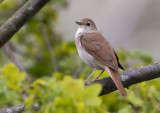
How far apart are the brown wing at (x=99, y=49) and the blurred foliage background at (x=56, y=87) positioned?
0.75 feet

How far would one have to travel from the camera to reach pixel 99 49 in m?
4.46

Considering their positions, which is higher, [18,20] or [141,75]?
[18,20]

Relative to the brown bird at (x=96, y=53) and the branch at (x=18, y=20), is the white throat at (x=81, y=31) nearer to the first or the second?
the brown bird at (x=96, y=53)

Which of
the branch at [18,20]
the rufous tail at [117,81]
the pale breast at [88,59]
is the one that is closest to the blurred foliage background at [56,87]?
the rufous tail at [117,81]

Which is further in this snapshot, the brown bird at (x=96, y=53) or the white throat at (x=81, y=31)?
the white throat at (x=81, y=31)

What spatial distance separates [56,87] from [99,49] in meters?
1.34

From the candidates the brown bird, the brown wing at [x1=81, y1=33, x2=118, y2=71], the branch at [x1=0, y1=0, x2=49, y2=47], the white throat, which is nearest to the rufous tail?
the brown bird

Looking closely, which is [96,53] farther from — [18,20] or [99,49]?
[18,20]

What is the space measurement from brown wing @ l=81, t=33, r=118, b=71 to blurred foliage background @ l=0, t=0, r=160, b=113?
0.23 m

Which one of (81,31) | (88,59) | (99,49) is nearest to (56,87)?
(88,59)

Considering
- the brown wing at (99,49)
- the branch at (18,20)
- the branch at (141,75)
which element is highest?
the branch at (18,20)

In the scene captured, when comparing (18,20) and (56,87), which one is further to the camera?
(18,20)

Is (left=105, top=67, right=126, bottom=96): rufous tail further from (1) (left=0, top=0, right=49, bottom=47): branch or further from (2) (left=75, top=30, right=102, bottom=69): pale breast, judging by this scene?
(1) (left=0, top=0, right=49, bottom=47): branch

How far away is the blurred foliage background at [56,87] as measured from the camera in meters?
2.73
